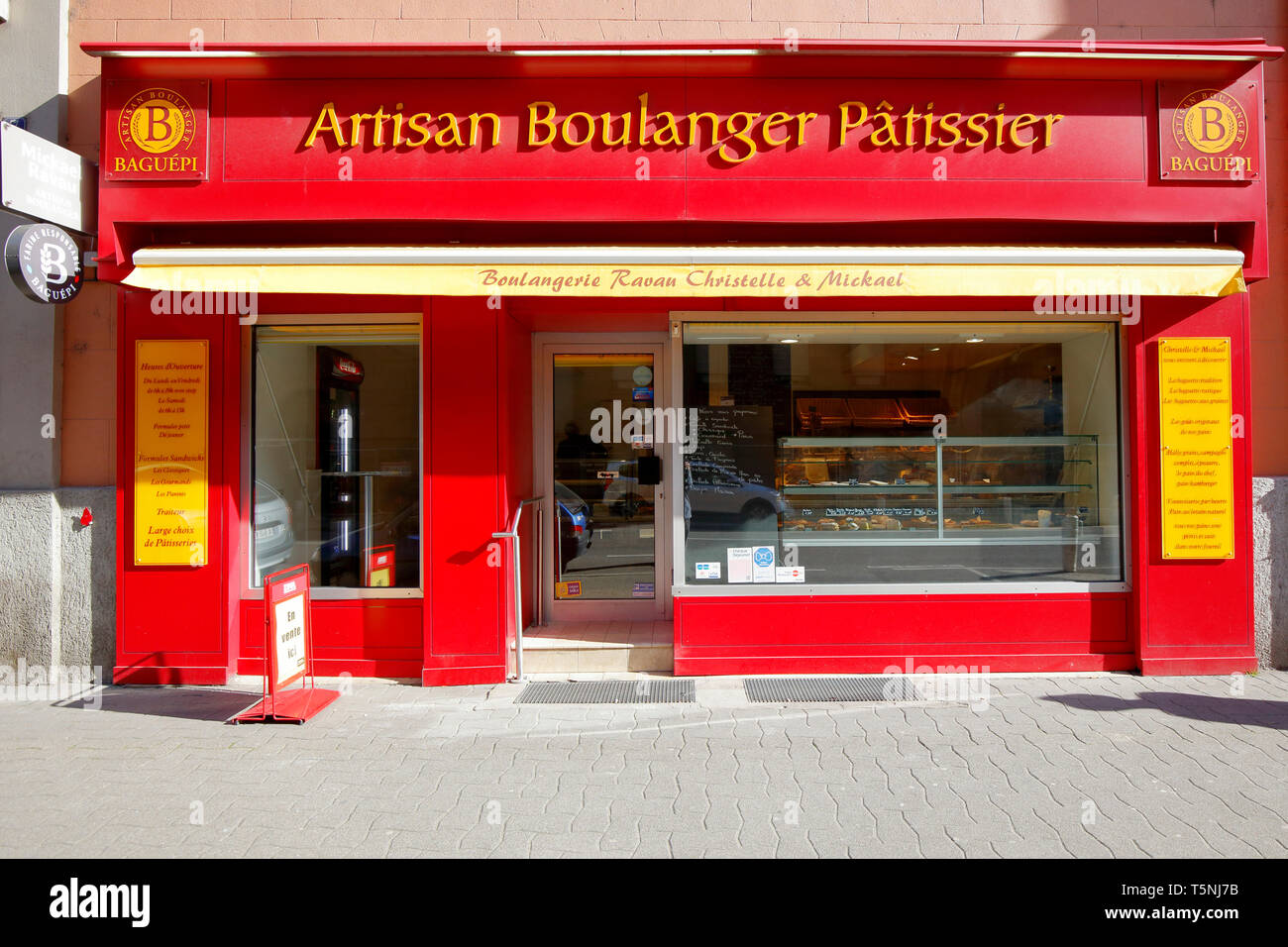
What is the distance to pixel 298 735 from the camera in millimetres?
5074

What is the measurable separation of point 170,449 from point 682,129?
14.9 ft

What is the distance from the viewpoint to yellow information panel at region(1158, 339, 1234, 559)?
6.12 meters

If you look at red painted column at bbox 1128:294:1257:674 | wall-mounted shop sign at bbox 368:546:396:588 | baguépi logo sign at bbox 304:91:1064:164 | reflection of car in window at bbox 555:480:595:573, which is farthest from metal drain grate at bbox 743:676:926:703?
baguépi logo sign at bbox 304:91:1064:164

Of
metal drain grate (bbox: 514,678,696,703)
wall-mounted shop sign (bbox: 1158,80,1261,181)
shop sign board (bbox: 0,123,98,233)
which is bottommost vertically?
metal drain grate (bbox: 514,678,696,703)

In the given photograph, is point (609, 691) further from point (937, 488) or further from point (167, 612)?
point (167, 612)

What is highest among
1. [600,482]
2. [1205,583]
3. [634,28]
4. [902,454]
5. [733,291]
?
[634,28]

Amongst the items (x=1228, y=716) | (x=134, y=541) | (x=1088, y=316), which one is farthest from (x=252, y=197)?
(x=1228, y=716)

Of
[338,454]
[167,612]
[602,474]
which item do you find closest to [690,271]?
[602,474]

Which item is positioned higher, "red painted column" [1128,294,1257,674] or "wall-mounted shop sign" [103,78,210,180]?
"wall-mounted shop sign" [103,78,210,180]

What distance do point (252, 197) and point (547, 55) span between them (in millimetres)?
2390

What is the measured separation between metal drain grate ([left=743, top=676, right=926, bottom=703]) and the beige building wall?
11.1ft

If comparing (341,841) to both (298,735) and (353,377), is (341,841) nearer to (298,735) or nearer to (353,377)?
(298,735)

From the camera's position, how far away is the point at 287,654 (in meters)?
5.54

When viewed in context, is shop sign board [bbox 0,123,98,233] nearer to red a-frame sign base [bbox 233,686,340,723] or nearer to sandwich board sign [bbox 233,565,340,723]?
sandwich board sign [bbox 233,565,340,723]
